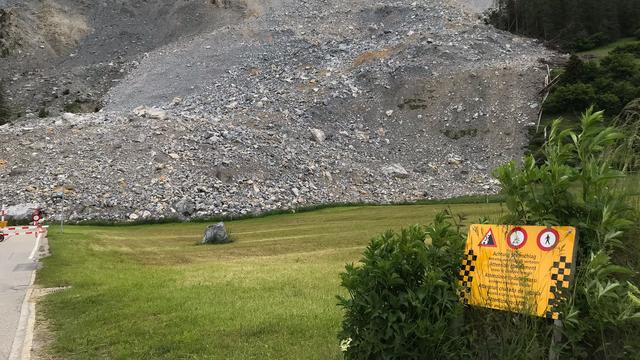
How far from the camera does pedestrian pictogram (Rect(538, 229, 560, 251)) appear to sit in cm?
518

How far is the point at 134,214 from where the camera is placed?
4234 centimetres

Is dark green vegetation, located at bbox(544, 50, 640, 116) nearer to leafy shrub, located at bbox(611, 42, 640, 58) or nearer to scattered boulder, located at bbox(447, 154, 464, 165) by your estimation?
leafy shrub, located at bbox(611, 42, 640, 58)

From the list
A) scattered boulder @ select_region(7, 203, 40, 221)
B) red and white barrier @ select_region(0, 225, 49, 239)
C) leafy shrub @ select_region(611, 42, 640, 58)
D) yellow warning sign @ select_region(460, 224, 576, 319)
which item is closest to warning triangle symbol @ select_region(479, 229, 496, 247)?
yellow warning sign @ select_region(460, 224, 576, 319)

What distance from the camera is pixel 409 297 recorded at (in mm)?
5551

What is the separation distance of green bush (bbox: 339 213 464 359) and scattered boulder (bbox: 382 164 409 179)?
46372 millimetres

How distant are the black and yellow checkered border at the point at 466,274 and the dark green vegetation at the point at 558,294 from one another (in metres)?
0.10

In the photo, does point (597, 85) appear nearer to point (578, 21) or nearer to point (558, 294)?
point (578, 21)

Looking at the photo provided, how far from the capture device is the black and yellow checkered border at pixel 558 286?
5008 millimetres

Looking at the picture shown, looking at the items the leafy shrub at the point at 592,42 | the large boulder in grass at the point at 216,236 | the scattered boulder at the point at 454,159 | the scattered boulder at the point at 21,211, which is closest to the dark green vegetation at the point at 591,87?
the scattered boulder at the point at 454,159

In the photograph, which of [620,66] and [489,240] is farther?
[620,66]

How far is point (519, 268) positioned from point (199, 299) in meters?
8.56

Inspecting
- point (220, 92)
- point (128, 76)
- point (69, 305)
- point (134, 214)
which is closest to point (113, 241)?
point (134, 214)

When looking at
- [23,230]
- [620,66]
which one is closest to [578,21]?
[620,66]

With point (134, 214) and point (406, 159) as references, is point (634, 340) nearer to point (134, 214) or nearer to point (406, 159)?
point (134, 214)
